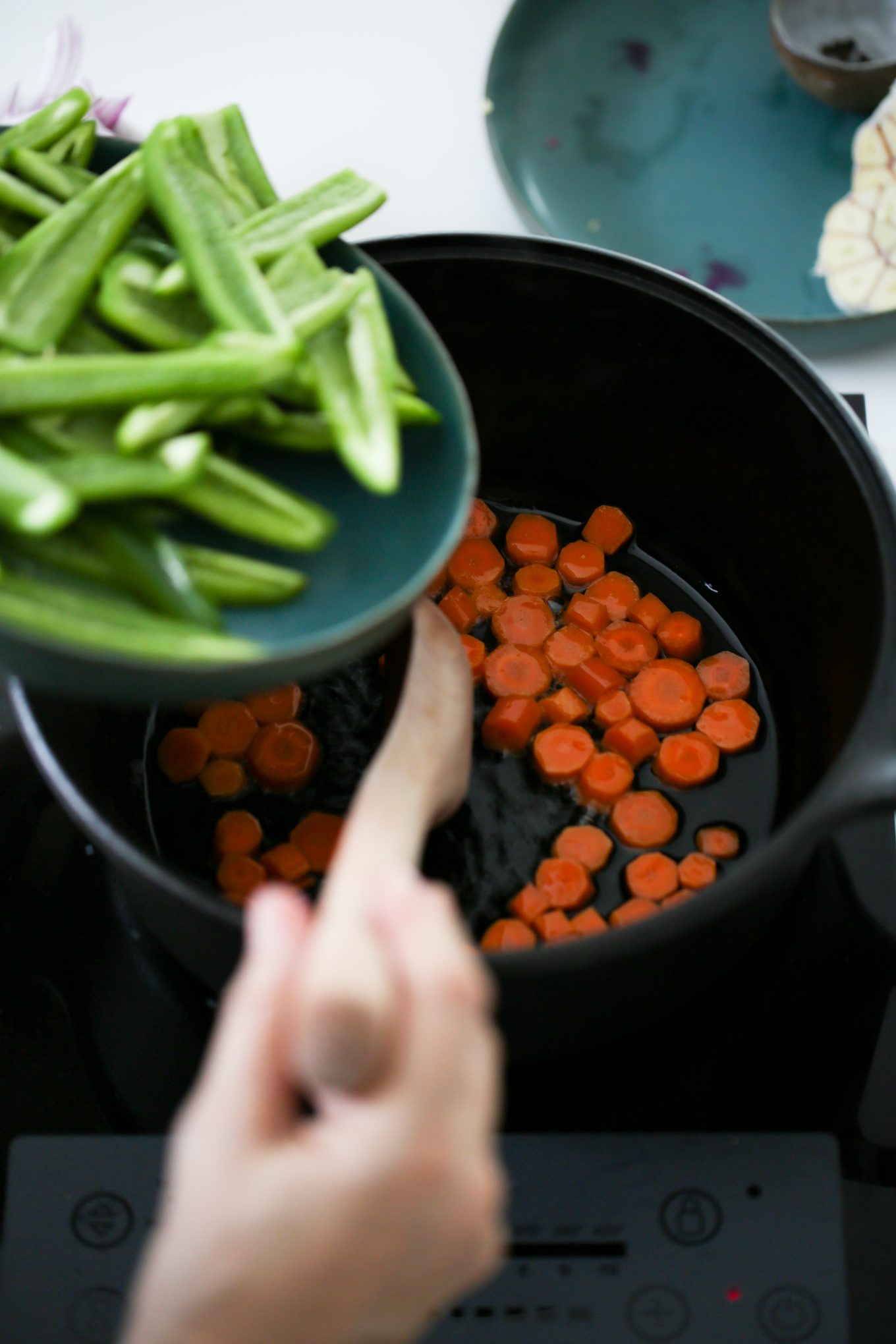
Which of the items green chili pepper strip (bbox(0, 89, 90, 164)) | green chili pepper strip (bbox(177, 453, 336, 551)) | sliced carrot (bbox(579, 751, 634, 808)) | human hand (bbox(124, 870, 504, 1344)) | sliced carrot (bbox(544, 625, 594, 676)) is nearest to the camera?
human hand (bbox(124, 870, 504, 1344))

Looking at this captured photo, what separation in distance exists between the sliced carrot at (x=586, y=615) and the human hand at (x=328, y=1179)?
2.72 ft

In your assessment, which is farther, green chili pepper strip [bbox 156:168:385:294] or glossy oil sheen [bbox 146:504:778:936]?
glossy oil sheen [bbox 146:504:778:936]

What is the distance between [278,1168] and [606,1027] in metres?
0.53

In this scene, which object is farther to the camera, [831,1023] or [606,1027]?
A: [831,1023]

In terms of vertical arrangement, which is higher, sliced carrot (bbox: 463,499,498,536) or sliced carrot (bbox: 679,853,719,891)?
sliced carrot (bbox: 463,499,498,536)

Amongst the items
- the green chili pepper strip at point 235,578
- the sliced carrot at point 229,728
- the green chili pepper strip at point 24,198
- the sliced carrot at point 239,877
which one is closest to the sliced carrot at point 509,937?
the sliced carrot at point 239,877

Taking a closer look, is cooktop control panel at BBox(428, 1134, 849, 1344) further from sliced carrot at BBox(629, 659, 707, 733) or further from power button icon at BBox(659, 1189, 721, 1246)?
sliced carrot at BBox(629, 659, 707, 733)

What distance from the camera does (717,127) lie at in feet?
5.46

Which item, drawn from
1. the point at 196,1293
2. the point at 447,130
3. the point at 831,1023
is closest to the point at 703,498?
the point at 831,1023

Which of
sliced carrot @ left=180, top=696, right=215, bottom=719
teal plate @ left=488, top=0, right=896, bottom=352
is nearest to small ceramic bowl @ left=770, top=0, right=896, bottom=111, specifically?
teal plate @ left=488, top=0, right=896, bottom=352

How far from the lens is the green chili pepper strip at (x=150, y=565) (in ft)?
2.66

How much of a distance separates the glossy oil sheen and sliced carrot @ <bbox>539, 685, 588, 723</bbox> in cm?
2

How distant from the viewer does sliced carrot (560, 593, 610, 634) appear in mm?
1370

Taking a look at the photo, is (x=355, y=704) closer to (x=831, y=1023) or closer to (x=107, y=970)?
(x=107, y=970)
